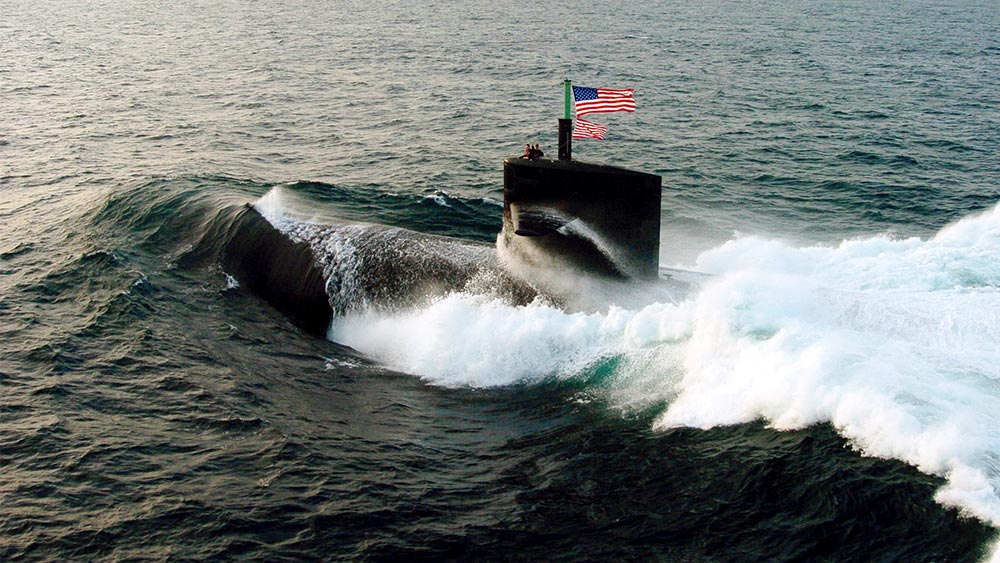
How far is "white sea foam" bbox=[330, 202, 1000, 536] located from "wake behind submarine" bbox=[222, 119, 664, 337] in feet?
1.52

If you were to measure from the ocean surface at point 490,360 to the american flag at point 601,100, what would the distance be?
10.2ft

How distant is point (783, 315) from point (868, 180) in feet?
48.2

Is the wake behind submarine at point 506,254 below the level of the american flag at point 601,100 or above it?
below

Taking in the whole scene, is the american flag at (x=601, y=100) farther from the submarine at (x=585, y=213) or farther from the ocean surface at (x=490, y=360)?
the ocean surface at (x=490, y=360)

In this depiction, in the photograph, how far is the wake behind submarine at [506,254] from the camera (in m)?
13.8

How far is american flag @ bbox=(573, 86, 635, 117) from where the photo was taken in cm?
1396

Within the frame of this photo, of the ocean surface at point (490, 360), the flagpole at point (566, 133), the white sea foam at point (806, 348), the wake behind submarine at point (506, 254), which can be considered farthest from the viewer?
the flagpole at point (566, 133)

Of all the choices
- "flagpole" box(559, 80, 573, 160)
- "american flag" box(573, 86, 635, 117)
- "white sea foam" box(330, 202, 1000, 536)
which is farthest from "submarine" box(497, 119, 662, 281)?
"white sea foam" box(330, 202, 1000, 536)

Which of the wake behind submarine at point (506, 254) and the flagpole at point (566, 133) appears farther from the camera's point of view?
the flagpole at point (566, 133)

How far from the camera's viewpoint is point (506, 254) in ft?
51.2

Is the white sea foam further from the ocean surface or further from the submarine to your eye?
the submarine

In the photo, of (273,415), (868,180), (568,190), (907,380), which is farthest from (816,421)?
(868,180)

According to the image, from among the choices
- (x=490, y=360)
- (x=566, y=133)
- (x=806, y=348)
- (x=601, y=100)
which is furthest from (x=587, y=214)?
(x=806, y=348)

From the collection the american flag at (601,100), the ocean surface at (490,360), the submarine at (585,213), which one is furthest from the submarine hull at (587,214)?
the american flag at (601,100)
